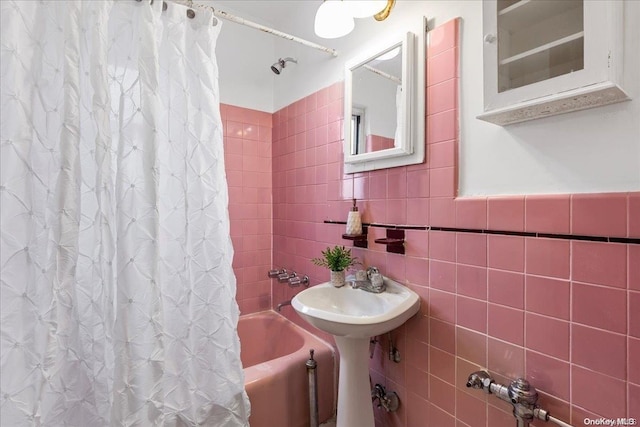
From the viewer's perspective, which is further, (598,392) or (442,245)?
(442,245)

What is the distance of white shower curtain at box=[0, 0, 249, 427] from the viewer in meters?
0.83

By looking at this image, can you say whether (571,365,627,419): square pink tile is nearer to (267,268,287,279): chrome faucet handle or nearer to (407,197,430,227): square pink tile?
(407,197,430,227): square pink tile

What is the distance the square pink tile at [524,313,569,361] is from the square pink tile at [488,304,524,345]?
0.02 metres

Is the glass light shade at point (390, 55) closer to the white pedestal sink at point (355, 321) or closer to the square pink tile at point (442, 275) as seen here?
the square pink tile at point (442, 275)

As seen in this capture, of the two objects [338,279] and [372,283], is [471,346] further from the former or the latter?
[338,279]

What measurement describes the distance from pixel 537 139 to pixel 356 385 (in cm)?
111

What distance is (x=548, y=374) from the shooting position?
88 centimetres

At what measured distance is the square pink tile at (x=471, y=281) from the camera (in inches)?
39.9

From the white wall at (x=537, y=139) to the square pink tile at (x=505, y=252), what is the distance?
16cm

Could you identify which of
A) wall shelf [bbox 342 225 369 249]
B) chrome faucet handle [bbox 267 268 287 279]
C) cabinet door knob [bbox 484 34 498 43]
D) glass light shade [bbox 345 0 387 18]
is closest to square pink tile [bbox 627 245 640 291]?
cabinet door knob [bbox 484 34 498 43]

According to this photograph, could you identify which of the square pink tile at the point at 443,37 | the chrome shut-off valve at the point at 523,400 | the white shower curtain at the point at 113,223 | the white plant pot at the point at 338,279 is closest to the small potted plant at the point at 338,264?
the white plant pot at the point at 338,279

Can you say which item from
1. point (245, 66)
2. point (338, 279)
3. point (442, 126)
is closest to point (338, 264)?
point (338, 279)

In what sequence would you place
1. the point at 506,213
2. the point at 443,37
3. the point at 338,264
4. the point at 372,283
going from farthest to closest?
the point at 338,264
the point at 372,283
the point at 443,37
the point at 506,213

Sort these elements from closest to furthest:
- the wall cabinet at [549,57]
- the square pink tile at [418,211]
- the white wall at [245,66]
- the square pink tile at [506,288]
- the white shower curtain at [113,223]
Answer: the wall cabinet at [549,57], the white shower curtain at [113,223], the square pink tile at [506,288], the square pink tile at [418,211], the white wall at [245,66]
